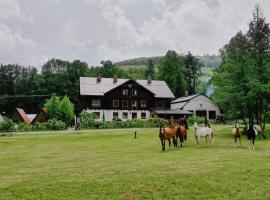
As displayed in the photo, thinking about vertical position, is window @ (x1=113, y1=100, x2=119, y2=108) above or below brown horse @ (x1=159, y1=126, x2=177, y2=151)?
above

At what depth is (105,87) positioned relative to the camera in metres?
83.6

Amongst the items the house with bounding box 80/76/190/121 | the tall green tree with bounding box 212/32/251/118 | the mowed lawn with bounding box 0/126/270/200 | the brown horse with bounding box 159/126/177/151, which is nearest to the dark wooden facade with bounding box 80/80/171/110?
the house with bounding box 80/76/190/121

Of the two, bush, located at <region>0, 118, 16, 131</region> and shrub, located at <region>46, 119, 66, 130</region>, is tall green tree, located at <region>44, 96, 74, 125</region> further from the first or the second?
bush, located at <region>0, 118, 16, 131</region>

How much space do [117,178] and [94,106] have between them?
2626 inches

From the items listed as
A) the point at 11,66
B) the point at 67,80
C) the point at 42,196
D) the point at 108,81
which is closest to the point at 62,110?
the point at 108,81

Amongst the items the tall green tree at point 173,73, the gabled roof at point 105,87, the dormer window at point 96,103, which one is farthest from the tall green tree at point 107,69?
the dormer window at point 96,103

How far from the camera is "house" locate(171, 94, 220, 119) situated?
3467 inches

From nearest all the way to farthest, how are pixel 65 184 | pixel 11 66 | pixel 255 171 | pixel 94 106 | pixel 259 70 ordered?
pixel 65 184 < pixel 255 171 < pixel 259 70 < pixel 94 106 < pixel 11 66

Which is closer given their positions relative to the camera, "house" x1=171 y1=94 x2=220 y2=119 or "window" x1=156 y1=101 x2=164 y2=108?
"window" x1=156 y1=101 x2=164 y2=108

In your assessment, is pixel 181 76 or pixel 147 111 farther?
pixel 181 76

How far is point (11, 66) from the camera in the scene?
122375 millimetres

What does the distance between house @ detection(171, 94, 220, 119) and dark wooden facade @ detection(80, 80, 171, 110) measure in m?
5.45

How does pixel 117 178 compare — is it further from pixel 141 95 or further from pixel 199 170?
pixel 141 95

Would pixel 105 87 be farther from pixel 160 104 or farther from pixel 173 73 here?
pixel 173 73
